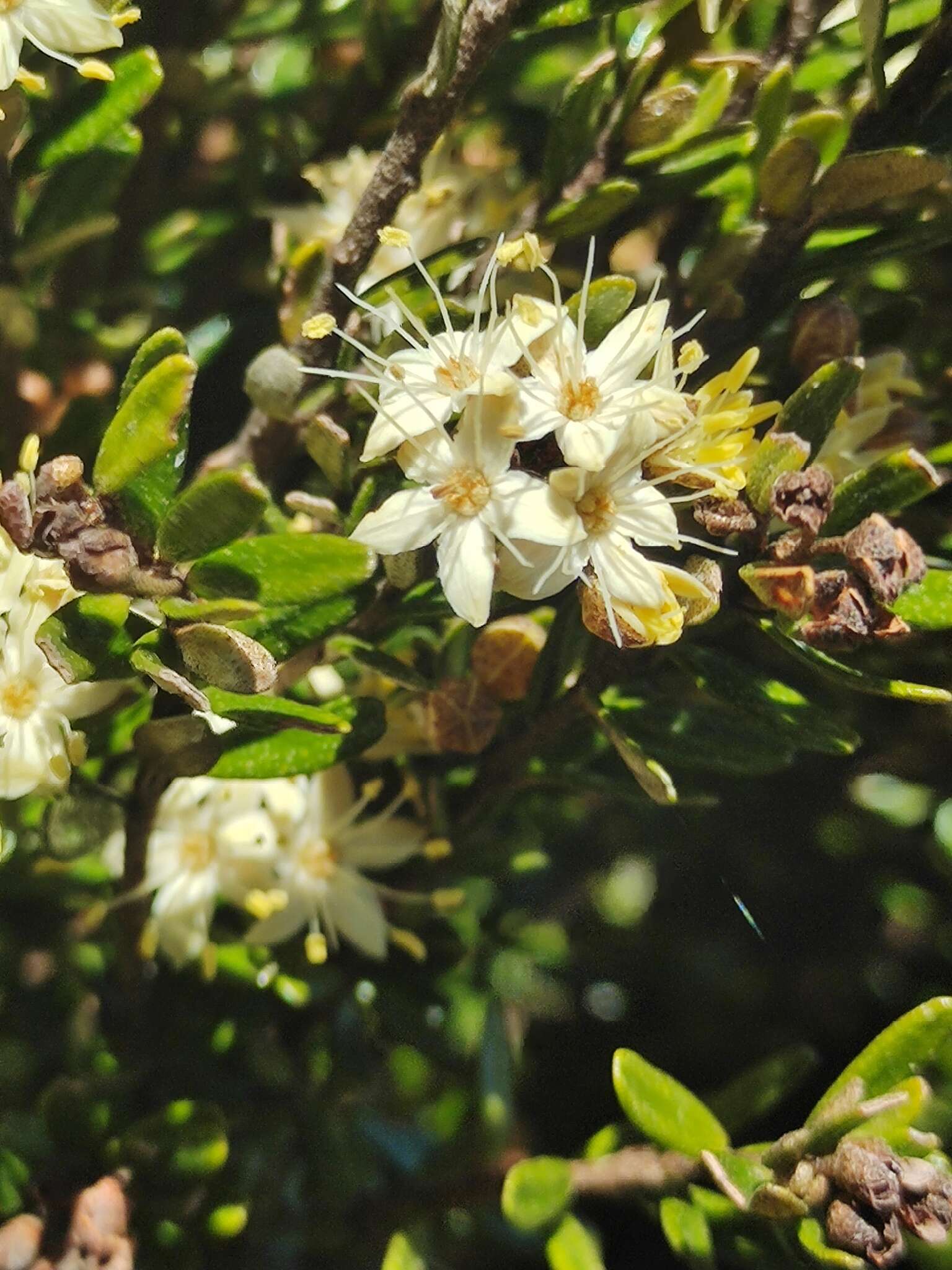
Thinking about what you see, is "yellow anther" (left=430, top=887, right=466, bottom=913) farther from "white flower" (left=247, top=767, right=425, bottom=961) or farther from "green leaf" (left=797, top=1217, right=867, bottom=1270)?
"green leaf" (left=797, top=1217, right=867, bottom=1270)

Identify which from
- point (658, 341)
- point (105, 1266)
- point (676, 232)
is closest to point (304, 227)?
point (676, 232)

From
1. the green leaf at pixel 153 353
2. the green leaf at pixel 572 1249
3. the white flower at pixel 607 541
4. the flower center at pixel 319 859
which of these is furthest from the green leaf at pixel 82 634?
the green leaf at pixel 572 1249

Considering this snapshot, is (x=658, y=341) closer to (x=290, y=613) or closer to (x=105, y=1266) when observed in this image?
Result: (x=290, y=613)

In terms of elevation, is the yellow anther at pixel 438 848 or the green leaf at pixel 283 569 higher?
the green leaf at pixel 283 569

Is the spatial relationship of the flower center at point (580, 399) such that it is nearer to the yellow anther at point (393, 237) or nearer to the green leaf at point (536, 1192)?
the yellow anther at point (393, 237)

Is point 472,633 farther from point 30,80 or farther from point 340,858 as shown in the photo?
point 30,80

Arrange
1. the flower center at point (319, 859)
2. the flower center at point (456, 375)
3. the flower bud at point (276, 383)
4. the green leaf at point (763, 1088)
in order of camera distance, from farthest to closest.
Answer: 1. the flower center at point (319, 859)
2. the green leaf at point (763, 1088)
3. the flower bud at point (276, 383)
4. the flower center at point (456, 375)

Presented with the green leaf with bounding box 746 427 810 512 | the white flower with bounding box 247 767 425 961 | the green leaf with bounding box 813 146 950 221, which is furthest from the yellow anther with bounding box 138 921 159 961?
the green leaf with bounding box 813 146 950 221
